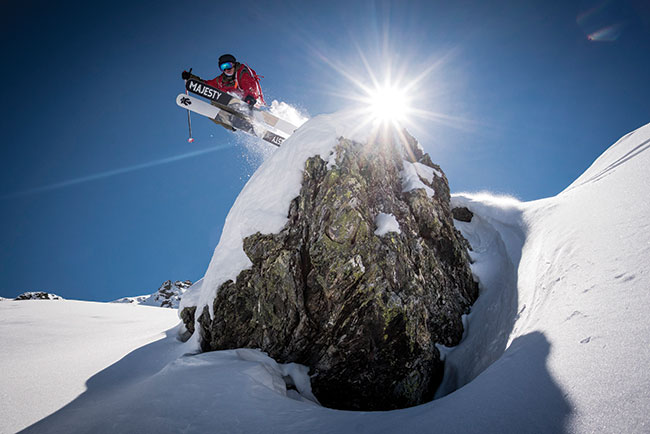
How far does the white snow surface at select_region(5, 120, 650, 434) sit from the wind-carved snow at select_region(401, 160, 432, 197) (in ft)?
11.1

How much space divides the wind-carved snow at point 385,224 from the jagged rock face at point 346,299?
118 mm

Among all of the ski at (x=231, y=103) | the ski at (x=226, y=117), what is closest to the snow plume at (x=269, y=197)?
the ski at (x=231, y=103)

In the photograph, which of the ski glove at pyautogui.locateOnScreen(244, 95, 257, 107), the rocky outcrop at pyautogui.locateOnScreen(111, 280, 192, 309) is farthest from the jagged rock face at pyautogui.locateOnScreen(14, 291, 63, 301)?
the rocky outcrop at pyautogui.locateOnScreen(111, 280, 192, 309)

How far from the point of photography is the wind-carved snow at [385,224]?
6.26 m

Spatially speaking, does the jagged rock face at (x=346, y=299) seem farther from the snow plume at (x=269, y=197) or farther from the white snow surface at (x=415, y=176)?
the white snow surface at (x=415, y=176)

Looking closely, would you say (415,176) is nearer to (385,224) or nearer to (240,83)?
(385,224)

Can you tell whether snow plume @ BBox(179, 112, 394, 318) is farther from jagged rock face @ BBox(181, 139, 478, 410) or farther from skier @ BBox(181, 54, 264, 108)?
skier @ BBox(181, 54, 264, 108)

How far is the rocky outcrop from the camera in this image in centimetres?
5078

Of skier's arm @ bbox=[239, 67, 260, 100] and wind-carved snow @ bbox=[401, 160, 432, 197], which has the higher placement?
skier's arm @ bbox=[239, 67, 260, 100]

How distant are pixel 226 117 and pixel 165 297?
59.9 metres

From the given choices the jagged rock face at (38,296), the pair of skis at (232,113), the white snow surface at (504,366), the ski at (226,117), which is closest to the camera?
the white snow surface at (504,366)

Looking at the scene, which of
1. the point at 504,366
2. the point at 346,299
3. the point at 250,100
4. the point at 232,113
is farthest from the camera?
the point at 232,113

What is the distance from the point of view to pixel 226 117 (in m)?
11.7

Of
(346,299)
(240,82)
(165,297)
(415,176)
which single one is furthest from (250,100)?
(165,297)
